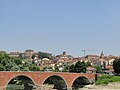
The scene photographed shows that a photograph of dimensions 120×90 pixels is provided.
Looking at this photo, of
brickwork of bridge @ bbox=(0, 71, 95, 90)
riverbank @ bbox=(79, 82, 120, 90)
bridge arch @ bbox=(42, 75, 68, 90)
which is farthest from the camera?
bridge arch @ bbox=(42, 75, 68, 90)

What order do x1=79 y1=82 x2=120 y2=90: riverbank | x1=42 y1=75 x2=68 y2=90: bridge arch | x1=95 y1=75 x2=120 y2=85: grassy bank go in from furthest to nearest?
x1=42 y1=75 x2=68 y2=90: bridge arch → x1=95 y1=75 x2=120 y2=85: grassy bank → x1=79 y1=82 x2=120 y2=90: riverbank

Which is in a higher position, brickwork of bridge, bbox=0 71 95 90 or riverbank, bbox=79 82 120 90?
brickwork of bridge, bbox=0 71 95 90

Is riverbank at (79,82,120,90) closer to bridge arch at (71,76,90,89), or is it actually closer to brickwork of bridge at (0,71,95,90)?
brickwork of bridge at (0,71,95,90)

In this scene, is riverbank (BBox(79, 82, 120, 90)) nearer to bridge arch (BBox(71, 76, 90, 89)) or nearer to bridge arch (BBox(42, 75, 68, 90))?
bridge arch (BBox(42, 75, 68, 90))

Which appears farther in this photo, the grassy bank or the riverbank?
the grassy bank

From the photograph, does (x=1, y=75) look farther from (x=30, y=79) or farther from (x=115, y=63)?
(x=115, y=63)

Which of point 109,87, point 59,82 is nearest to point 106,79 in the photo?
point 109,87

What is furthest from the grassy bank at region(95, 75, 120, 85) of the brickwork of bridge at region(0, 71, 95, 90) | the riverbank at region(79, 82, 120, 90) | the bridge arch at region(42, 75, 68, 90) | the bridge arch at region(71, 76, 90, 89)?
the bridge arch at region(42, 75, 68, 90)

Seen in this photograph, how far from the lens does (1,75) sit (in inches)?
2212

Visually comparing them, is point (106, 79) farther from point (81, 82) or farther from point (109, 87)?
point (81, 82)

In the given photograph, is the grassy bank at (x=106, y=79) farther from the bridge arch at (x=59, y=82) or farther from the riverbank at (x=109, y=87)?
the bridge arch at (x=59, y=82)

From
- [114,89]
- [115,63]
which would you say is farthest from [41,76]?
[115,63]

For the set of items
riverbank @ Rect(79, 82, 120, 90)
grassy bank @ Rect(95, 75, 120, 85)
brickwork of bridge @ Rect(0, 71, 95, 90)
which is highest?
brickwork of bridge @ Rect(0, 71, 95, 90)

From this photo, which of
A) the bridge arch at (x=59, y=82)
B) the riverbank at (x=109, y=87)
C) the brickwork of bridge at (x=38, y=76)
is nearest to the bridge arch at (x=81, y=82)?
the brickwork of bridge at (x=38, y=76)
